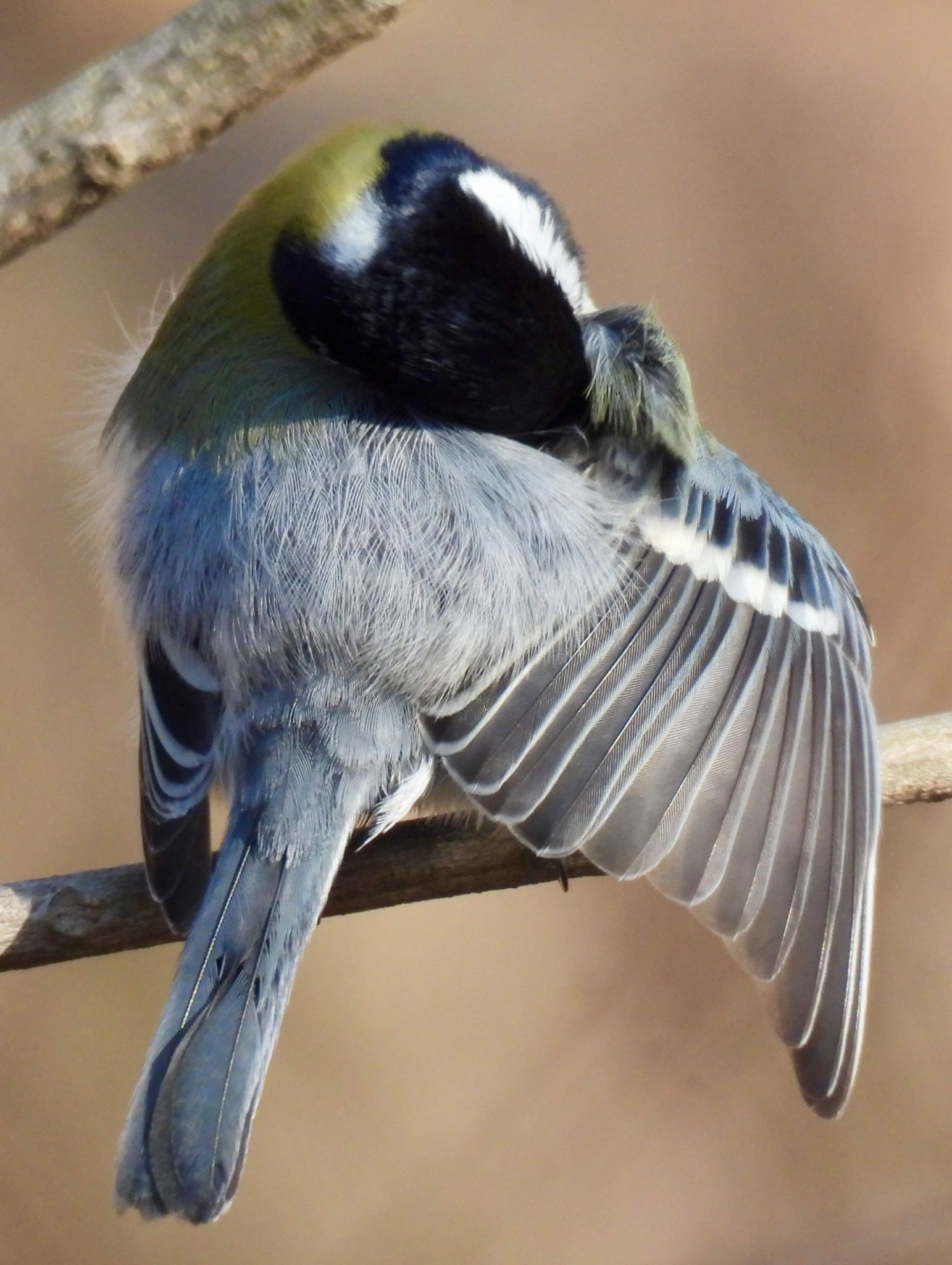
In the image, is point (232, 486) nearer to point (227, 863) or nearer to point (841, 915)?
point (227, 863)

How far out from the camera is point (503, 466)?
1.82 m

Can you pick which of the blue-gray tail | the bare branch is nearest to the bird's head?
the blue-gray tail

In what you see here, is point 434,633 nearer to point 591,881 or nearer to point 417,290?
point 417,290

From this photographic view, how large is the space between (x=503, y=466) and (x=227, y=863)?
578 mm

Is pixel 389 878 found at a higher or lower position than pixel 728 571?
lower

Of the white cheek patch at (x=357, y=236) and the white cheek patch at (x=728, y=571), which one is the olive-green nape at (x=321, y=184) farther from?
the white cheek patch at (x=728, y=571)

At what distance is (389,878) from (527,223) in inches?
32.8

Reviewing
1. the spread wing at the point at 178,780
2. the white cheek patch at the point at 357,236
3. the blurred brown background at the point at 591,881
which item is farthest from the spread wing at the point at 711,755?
the blurred brown background at the point at 591,881

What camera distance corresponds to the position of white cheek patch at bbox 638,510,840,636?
198 centimetres

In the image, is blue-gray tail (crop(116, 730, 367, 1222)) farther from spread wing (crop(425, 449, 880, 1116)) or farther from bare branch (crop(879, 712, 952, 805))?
bare branch (crop(879, 712, 952, 805))

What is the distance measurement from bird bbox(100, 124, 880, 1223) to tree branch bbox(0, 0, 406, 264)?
34 cm

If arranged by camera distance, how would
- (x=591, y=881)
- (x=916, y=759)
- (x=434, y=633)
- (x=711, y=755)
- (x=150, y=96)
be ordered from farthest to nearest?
(x=591, y=881), (x=916, y=759), (x=711, y=755), (x=434, y=633), (x=150, y=96)

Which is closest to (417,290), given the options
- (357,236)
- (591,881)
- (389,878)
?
(357,236)

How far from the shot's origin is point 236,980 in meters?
1.57
